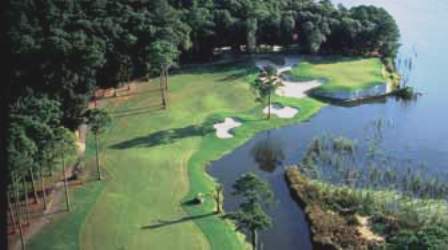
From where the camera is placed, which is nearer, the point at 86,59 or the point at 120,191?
the point at 120,191

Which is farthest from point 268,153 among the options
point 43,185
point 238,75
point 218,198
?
point 238,75

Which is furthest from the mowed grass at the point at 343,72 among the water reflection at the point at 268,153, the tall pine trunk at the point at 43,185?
the tall pine trunk at the point at 43,185

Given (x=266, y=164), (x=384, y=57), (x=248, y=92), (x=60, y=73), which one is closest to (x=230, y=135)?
(x=266, y=164)

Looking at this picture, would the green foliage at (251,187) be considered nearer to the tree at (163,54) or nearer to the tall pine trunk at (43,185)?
the tall pine trunk at (43,185)

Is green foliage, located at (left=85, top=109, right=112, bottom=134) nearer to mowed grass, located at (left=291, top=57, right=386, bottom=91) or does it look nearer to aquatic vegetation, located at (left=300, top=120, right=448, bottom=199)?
aquatic vegetation, located at (left=300, top=120, right=448, bottom=199)

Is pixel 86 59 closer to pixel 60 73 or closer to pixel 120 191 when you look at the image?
pixel 60 73

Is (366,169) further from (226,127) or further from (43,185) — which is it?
(43,185)
